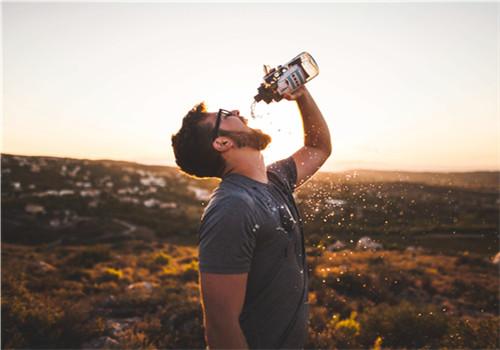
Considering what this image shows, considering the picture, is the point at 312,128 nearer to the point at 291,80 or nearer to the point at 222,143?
the point at 291,80

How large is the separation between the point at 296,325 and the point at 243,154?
102 cm

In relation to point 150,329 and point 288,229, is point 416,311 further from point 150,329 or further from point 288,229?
point 288,229

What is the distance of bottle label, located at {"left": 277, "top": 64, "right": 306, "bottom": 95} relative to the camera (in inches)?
120

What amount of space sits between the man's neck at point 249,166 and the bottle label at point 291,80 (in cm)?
90

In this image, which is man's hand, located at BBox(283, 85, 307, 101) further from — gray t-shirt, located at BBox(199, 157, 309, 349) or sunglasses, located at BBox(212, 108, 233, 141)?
gray t-shirt, located at BBox(199, 157, 309, 349)

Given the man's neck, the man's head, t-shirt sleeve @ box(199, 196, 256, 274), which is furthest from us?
the man's head

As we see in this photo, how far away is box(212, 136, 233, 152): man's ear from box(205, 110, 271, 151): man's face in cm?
3

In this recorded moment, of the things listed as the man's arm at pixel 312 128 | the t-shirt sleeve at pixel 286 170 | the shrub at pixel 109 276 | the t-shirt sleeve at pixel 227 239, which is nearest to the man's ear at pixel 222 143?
the t-shirt sleeve at pixel 286 170

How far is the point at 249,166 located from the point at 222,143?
23 centimetres

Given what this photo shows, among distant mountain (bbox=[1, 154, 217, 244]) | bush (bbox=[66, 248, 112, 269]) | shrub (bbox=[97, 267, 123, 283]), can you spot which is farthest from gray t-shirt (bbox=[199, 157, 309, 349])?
distant mountain (bbox=[1, 154, 217, 244])

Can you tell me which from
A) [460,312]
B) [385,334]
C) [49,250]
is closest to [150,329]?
[385,334]

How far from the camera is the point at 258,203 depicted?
1914 mm

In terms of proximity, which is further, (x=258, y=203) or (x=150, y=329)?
(x=150, y=329)

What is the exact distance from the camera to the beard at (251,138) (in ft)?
7.86
